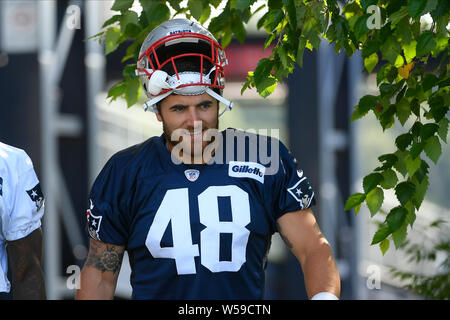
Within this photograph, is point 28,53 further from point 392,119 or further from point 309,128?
point 392,119

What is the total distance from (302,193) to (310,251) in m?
0.29

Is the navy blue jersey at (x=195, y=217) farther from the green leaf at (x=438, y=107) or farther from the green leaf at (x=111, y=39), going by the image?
the green leaf at (x=111, y=39)

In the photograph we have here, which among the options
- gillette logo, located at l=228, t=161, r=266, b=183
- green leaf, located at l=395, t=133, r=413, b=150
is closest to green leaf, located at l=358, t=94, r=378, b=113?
green leaf, located at l=395, t=133, r=413, b=150

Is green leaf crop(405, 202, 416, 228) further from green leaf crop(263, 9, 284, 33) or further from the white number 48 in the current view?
green leaf crop(263, 9, 284, 33)

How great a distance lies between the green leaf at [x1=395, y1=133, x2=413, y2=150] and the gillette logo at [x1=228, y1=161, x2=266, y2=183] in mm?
658

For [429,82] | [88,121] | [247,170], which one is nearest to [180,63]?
[247,170]

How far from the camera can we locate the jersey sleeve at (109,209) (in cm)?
406

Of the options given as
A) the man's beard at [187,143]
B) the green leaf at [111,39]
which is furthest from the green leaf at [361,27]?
the green leaf at [111,39]

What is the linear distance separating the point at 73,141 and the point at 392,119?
19.9 ft

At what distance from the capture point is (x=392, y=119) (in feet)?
14.1

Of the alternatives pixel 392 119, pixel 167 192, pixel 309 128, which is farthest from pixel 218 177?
pixel 309 128

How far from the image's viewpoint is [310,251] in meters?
3.98
